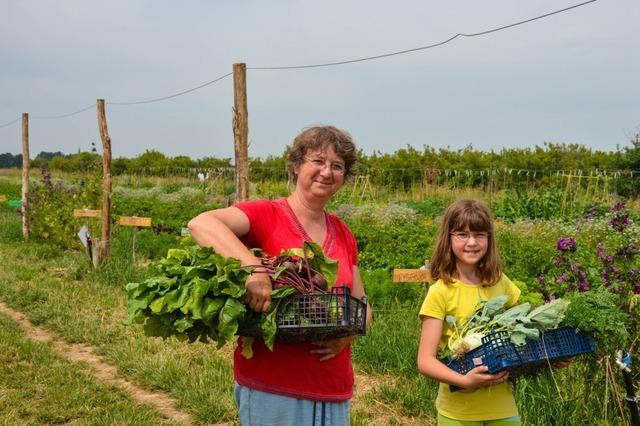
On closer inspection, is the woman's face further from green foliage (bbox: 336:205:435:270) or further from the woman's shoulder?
green foliage (bbox: 336:205:435:270)

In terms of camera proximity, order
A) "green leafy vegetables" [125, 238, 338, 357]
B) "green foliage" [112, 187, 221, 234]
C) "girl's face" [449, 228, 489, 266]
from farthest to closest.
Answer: "green foliage" [112, 187, 221, 234]
"girl's face" [449, 228, 489, 266]
"green leafy vegetables" [125, 238, 338, 357]

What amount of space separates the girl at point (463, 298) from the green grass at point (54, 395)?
2.49 m

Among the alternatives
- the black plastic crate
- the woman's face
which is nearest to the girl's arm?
the black plastic crate

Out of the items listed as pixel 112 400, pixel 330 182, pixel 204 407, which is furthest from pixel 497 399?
pixel 112 400

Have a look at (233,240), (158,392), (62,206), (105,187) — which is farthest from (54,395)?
(62,206)

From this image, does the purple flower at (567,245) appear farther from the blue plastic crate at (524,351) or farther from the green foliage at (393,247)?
the green foliage at (393,247)

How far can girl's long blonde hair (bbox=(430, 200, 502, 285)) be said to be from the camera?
310cm

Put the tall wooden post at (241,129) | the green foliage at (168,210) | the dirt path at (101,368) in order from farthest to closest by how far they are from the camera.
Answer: the green foliage at (168,210), the tall wooden post at (241,129), the dirt path at (101,368)

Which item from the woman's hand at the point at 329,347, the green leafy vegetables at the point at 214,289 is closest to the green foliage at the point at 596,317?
the woman's hand at the point at 329,347

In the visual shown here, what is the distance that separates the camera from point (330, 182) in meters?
2.74

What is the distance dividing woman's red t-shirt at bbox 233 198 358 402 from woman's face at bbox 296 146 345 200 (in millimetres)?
139

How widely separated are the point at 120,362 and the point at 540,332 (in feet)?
14.0

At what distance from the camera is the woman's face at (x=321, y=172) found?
2.71 m

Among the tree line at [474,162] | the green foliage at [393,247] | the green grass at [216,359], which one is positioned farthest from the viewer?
the tree line at [474,162]
